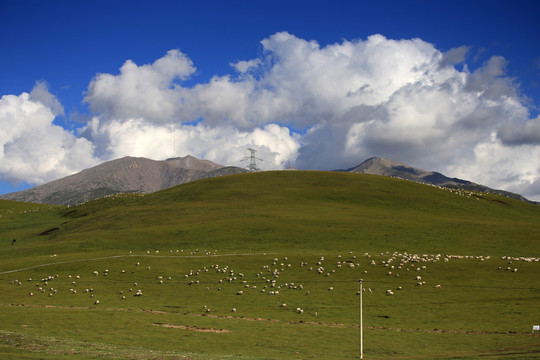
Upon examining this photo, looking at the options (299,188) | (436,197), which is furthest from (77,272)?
(436,197)

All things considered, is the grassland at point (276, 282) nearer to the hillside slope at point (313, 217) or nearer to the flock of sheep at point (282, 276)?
the flock of sheep at point (282, 276)

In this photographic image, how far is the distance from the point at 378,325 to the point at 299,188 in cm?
8756

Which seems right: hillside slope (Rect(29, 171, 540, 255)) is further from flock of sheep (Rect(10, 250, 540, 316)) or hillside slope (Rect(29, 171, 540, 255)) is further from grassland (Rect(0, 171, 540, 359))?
flock of sheep (Rect(10, 250, 540, 316))

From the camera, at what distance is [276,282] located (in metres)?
54.4

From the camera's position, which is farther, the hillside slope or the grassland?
the hillside slope

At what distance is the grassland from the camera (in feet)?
108

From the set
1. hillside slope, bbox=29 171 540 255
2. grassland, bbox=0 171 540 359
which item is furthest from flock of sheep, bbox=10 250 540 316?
hillside slope, bbox=29 171 540 255

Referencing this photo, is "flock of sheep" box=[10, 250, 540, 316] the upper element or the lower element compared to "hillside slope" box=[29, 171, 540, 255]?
lower

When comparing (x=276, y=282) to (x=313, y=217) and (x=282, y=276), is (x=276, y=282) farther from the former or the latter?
(x=313, y=217)

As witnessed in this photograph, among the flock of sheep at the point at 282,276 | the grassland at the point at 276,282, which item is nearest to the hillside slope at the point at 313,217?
the grassland at the point at 276,282

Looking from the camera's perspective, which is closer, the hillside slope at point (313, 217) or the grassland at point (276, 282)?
the grassland at point (276, 282)

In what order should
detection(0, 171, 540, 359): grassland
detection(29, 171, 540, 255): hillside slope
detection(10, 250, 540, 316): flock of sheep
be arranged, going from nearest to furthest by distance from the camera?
detection(0, 171, 540, 359): grassland
detection(10, 250, 540, 316): flock of sheep
detection(29, 171, 540, 255): hillside slope

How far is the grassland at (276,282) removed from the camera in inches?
1291

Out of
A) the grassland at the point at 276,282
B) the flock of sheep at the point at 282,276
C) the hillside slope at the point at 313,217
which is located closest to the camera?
the grassland at the point at 276,282
